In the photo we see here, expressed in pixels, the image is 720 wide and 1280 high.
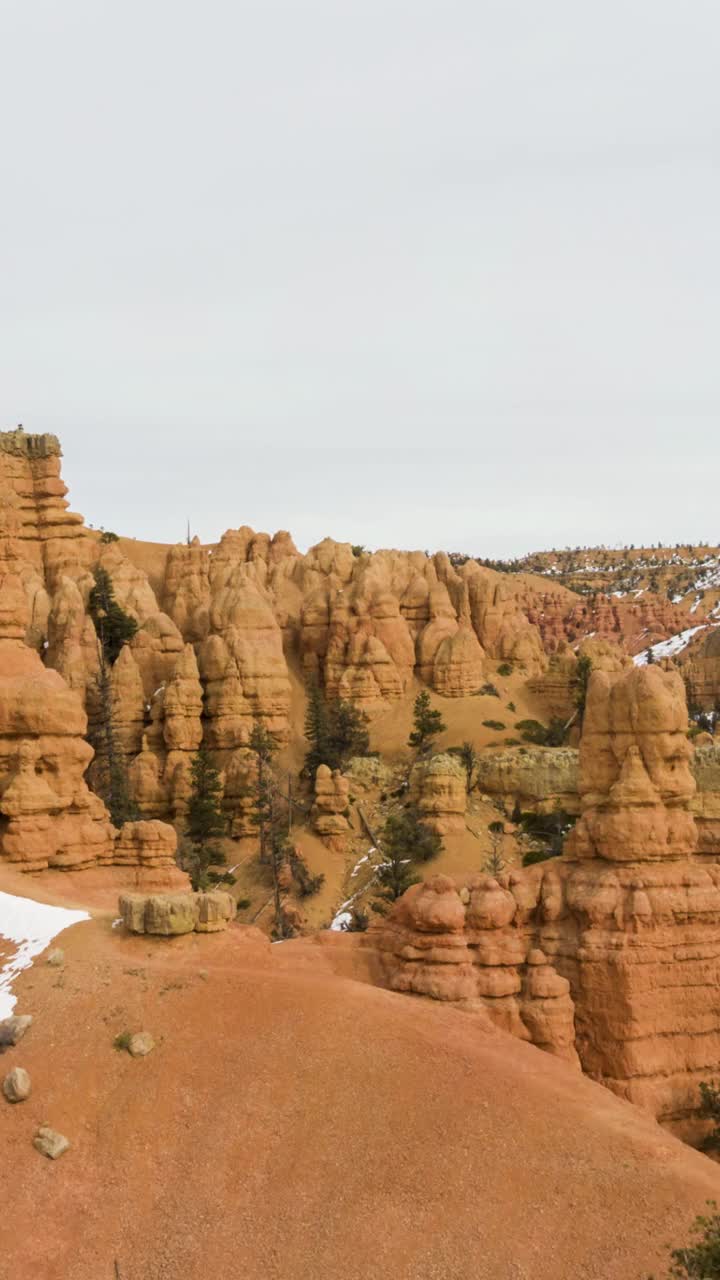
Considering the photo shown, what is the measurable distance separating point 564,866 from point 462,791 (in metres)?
25.8

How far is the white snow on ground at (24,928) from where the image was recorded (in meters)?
23.1

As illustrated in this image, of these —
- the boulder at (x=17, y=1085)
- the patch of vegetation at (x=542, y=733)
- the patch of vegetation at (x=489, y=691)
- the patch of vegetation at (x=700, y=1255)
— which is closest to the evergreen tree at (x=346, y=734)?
the patch of vegetation at (x=489, y=691)

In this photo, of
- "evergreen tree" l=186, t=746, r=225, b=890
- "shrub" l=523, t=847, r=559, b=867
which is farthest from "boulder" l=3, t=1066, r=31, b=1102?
"shrub" l=523, t=847, r=559, b=867

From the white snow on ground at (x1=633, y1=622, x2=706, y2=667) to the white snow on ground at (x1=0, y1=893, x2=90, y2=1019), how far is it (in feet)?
338

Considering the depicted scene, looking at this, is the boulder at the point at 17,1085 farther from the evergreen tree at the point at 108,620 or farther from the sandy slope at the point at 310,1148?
the evergreen tree at the point at 108,620

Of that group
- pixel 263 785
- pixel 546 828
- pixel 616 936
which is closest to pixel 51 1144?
pixel 616 936

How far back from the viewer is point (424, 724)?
60.4 m

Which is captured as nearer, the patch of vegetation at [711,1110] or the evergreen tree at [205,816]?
the patch of vegetation at [711,1110]

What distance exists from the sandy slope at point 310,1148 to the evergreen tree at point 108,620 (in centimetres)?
3851

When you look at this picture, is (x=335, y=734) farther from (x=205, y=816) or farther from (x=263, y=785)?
(x=205, y=816)

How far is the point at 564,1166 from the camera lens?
1741 cm

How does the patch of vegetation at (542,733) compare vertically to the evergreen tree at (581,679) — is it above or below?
below

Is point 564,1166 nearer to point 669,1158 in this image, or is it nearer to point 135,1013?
point 669,1158

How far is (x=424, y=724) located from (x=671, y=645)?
76.8 metres
